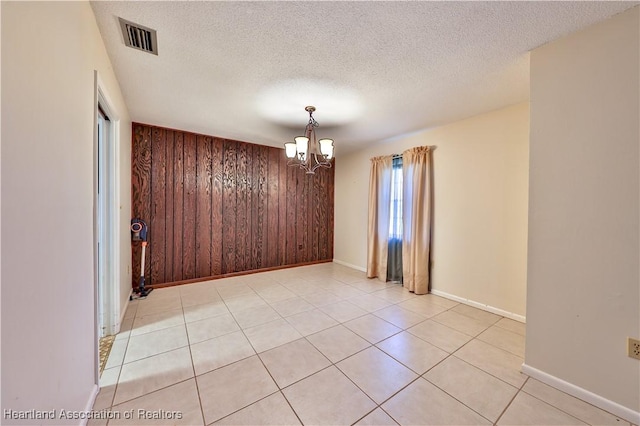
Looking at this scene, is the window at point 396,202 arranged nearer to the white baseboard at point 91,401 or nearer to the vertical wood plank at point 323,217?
the vertical wood plank at point 323,217

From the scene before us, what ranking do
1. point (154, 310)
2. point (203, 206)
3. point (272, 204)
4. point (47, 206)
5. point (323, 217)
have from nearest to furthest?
point (47, 206) < point (154, 310) < point (203, 206) < point (272, 204) < point (323, 217)

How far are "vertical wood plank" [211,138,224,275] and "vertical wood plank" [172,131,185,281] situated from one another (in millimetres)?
450

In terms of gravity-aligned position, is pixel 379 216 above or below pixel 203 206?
below

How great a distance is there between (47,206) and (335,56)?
1.92m

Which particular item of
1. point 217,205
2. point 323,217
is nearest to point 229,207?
point 217,205

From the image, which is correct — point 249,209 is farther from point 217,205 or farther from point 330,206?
point 330,206

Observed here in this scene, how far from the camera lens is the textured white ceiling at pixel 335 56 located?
4.71 feet

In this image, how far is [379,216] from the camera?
418cm

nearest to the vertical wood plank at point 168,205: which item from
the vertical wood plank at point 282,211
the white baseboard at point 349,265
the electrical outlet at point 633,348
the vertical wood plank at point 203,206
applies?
the vertical wood plank at point 203,206

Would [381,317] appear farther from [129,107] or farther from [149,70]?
[129,107]

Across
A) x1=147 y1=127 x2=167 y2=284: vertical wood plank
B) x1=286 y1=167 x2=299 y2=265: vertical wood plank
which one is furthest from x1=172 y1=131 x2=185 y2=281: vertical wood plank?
x1=286 y1=167 x2=299 y2=265: vertical wood plank

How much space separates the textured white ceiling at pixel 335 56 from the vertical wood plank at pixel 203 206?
2.82 ft

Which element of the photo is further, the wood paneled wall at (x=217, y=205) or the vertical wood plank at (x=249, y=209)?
the vertical wood plank at (x=249, y=209)

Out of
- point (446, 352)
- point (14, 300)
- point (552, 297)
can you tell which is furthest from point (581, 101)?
point (14, 300)
